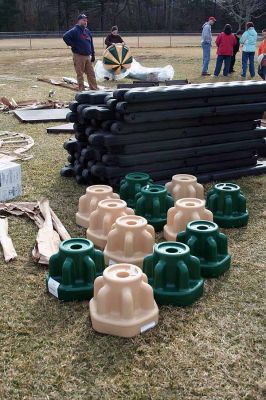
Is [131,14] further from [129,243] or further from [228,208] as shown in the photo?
[129,243]

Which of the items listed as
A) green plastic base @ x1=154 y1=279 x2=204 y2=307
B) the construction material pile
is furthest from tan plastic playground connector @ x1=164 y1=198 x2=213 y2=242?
the construction material pile

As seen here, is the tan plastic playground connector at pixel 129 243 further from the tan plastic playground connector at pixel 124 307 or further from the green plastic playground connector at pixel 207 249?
Answer: the tan plastic playground connector at pixel 124 307

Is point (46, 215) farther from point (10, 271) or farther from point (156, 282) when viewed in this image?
point (156, 282)

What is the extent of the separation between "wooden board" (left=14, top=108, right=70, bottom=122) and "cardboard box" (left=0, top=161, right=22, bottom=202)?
4482mm

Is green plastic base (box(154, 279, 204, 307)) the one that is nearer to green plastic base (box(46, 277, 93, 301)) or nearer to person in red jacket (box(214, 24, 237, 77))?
green plastic base (box(46, 277, 93, 301))

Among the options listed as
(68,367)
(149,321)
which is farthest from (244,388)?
(68,367)

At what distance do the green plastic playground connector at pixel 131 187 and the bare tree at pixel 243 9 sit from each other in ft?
182

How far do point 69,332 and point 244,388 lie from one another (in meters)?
1.11

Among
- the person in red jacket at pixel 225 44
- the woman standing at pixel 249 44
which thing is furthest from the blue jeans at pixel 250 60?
the person in red jacket at pixel 225 44

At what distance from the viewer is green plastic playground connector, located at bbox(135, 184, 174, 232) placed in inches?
187

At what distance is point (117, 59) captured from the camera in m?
16.6

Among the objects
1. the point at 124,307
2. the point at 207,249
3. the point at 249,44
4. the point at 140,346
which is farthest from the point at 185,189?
the point at 249,44

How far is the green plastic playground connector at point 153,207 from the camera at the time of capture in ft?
15.6

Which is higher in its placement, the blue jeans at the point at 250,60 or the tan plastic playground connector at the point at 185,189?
the blue jeans at the point at 250,60
